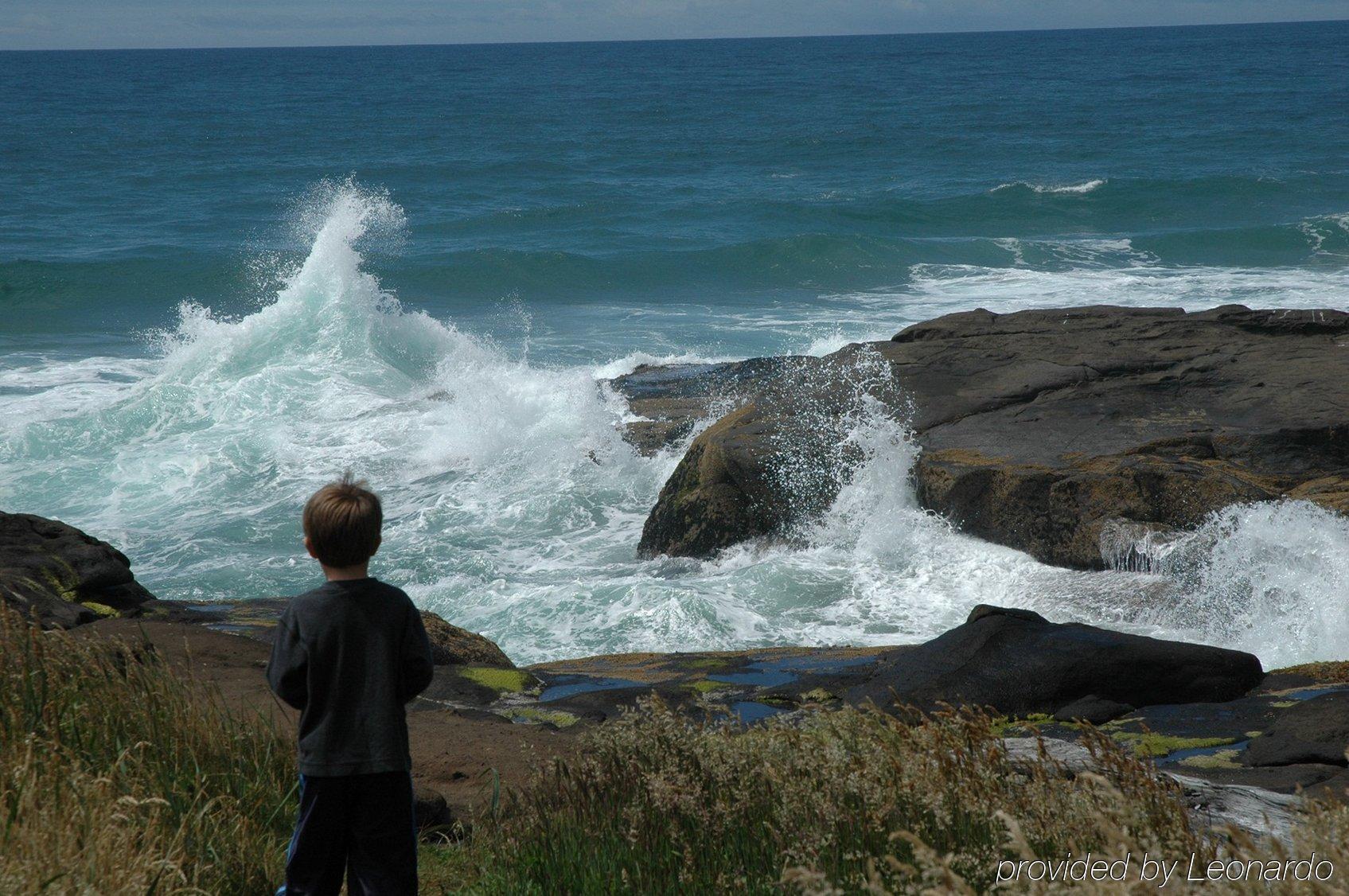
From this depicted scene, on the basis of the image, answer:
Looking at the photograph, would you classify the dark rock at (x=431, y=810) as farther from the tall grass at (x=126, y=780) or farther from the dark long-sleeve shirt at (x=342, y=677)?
the dark long-sleeve shirt at (x=342, y=677)

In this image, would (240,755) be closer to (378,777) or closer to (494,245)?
(378,777)

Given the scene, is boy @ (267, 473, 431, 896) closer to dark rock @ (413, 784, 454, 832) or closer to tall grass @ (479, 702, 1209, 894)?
tall grass @ (479, 702, 1209, 894)

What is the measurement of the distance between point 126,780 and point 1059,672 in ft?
12.1

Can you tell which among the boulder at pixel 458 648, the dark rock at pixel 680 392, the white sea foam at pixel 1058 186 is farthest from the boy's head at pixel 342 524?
the white sea foam at pixel 1058 186

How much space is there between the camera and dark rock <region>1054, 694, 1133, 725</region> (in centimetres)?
475

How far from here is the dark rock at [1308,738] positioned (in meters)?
4.02

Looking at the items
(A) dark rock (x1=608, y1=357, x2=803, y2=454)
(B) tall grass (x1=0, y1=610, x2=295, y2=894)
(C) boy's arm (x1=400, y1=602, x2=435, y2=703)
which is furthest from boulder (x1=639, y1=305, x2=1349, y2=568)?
(C) boy's arm (x1=400, y1=602, x2=435, y2=703)

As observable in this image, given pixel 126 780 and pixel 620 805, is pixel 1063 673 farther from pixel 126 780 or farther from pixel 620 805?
pixel 126 780

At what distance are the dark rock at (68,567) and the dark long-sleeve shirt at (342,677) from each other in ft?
11.5

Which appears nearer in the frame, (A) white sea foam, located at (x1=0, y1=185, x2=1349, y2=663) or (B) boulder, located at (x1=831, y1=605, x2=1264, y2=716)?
(B) boulder, located at (x1=831, y1=605, x2=1264, y2=716)

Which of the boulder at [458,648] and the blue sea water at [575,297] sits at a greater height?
the blue sea water at [575,297]

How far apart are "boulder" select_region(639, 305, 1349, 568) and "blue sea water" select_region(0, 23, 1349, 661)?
1.09 feet

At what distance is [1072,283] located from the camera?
2470cm

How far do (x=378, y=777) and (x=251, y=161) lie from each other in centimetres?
4305
